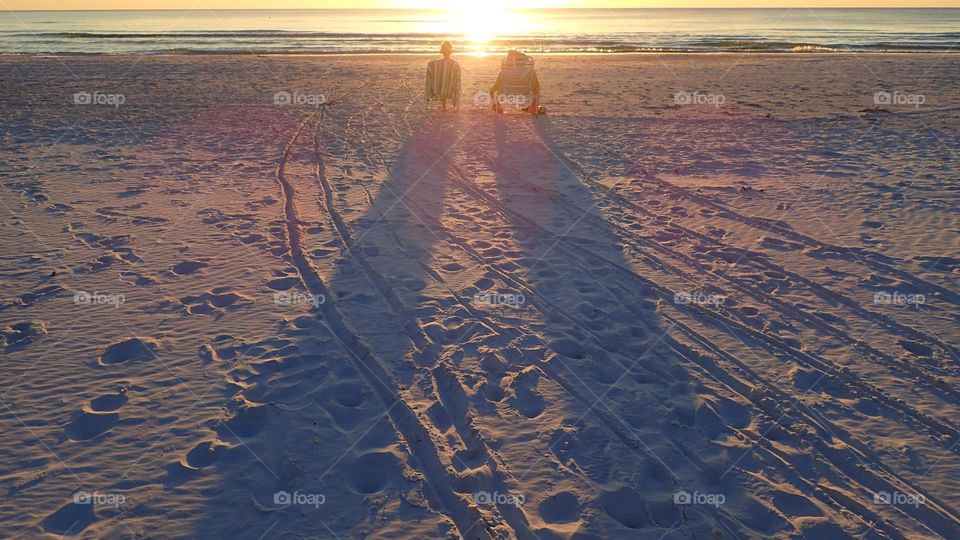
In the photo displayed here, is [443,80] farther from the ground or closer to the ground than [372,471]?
farther from the ground

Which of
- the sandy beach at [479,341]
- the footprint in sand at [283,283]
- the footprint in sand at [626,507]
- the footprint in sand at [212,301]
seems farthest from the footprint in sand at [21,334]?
the footprint in sand at [626,507]

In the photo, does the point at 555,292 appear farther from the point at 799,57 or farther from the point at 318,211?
the point at 799,57

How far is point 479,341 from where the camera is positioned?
4621 mm

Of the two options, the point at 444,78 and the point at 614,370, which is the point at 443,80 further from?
the point at 614,370

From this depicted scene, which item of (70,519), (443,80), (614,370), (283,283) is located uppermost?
(443,80)

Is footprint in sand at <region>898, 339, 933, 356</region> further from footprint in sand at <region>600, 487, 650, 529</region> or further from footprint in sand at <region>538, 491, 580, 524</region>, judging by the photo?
footprint in sand at <region>538, 491, 580, 524</region>

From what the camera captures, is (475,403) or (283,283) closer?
(475,403)

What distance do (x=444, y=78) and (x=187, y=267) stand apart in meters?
9.15

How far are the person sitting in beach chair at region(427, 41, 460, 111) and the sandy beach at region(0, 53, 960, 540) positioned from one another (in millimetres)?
3880

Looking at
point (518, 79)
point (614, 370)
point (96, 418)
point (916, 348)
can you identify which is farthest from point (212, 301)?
point (518, 79)

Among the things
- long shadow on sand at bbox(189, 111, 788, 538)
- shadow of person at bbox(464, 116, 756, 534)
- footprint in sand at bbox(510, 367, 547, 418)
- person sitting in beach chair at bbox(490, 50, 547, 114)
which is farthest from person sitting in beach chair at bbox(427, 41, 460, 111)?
footprint in sand at bbox(510, 367, 547, 418)

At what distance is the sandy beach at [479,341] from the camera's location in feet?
10.3

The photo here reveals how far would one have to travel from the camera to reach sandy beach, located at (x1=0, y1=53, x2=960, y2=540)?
315cm

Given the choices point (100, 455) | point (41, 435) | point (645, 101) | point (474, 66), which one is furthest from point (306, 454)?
point (474, 66)
